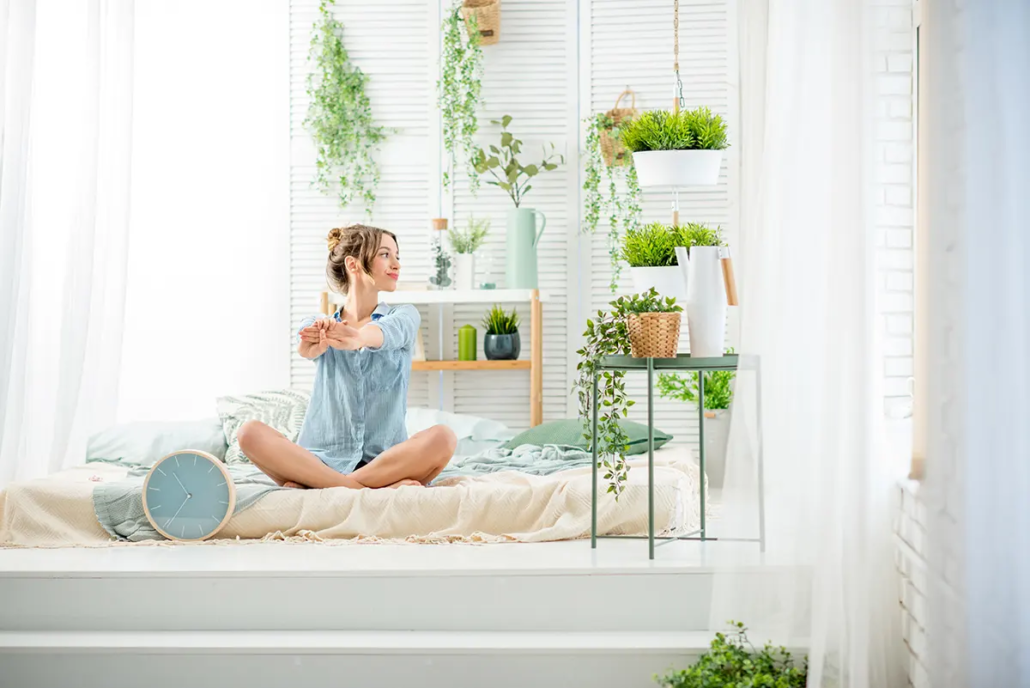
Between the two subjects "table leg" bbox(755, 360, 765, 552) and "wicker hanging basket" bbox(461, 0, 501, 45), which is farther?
"wicker hanging basket" bbox(461, 0, 501, 45)

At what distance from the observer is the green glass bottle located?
4.79 meters

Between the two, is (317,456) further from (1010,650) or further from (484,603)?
(1010,650)

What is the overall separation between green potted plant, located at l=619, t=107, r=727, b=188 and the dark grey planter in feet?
6.12

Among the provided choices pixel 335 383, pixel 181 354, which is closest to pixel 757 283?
pixel 335 383

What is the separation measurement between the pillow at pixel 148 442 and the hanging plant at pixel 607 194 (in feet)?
6.15

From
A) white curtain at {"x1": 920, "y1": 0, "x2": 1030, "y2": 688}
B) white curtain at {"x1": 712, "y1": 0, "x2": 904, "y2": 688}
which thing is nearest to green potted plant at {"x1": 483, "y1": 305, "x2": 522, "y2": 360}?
white curtain at {"x1": 712, "y1": 0, "x2": 904, "y2": 688}

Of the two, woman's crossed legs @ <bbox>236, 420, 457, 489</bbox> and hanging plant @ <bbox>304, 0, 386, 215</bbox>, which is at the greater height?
hanging plant @ <bbox>304, 0, 386, 215</bbox>

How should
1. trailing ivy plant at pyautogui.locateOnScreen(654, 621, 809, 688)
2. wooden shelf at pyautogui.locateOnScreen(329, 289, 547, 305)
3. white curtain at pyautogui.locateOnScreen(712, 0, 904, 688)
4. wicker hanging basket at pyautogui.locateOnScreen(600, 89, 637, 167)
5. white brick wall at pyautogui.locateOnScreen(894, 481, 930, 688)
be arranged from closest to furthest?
1. white curtain at pyautogui.locateOnScreen(712, 0, 904, 688)
2. white brick wall at pyautogui.locateOnScreen(894, 481, 930, 688)
3. trailing ivy plant at pyautogui.locateOnScreen(654, 621, 809, 688)
4. wooden shelf at pyautogui.locateOnScreen(329, 289, 547, 305)
5. wicker hanging basket at pyautogui.locateOnScreen(600, 89, 637, 167)

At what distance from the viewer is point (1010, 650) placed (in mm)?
1651

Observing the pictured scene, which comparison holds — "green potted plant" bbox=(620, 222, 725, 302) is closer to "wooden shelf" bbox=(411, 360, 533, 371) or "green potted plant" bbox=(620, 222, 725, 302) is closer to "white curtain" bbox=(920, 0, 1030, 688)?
"white curtain" bbox=(920, 0, 1030, 688)

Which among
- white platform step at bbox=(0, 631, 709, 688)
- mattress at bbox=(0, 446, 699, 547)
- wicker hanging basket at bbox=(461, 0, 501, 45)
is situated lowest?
white platform step at bbox=(0, 631, 709, 688)

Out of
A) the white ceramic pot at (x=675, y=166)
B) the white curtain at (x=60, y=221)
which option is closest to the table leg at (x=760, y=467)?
the white ceramic pot at (x=675, y=166)

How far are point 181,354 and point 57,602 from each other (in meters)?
2.38

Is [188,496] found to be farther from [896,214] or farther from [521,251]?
[521,251]
